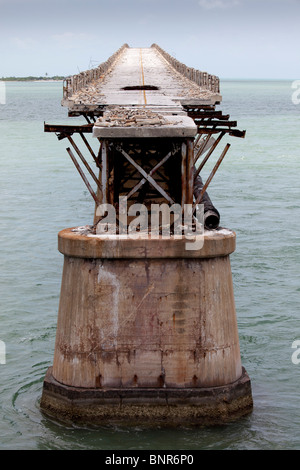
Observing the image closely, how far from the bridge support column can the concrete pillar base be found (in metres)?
0.02

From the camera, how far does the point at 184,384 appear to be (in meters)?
15.8

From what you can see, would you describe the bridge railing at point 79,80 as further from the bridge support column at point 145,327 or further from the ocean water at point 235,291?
the bridge support column at point 145,327

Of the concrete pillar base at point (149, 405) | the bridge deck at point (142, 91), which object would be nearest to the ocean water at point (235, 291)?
the concrete pillar base at point (149, 405)

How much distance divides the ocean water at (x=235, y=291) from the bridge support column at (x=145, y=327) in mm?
595

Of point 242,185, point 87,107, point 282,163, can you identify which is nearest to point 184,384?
point 87,107

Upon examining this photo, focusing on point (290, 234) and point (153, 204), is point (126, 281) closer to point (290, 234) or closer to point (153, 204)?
point (153, 204)

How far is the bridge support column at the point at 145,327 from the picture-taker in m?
15.7

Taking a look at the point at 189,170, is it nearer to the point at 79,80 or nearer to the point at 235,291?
the point at 235,291

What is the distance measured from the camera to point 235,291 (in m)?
27.0

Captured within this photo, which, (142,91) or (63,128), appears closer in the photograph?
(63,128)

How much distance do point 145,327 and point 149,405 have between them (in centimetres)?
144

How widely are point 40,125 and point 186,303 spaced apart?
295 feet

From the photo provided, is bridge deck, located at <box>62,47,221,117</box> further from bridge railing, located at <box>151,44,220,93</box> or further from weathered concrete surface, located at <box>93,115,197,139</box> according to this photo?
weathered concrete surface, located at <box>93,115,197,139</box>

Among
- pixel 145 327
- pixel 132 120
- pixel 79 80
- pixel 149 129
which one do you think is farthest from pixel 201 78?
pixel 145 327
